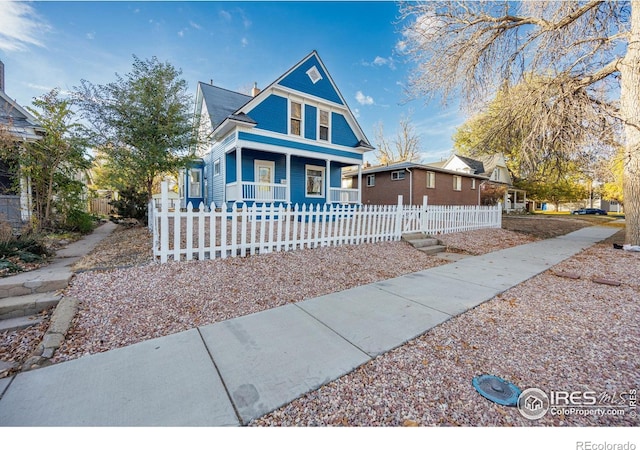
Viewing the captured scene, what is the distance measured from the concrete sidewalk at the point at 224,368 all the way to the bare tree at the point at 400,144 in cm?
3384

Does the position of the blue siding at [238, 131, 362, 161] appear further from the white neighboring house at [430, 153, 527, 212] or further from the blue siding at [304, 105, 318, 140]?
the white neighboring house at [430, 153, 527, 212]

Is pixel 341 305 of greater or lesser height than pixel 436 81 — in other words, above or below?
below

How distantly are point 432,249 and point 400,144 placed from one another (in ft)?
100

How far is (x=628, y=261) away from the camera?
6.19 metres

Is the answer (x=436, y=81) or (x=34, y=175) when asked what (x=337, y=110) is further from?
(x=34, y=175)

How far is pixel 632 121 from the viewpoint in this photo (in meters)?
7.19

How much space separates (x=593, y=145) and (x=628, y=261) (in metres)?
3.76

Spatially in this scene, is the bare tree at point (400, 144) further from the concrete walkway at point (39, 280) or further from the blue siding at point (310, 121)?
the concrete walkway at point (39, 280)

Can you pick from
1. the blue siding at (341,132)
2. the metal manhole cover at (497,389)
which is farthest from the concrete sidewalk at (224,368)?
the blue siding at (341,132)

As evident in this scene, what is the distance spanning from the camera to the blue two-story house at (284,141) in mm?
11164

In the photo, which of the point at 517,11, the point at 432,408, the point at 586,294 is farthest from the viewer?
the point at 517,11

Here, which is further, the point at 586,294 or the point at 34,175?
the point at 34,175

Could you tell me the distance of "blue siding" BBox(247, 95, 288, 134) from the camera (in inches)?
440
